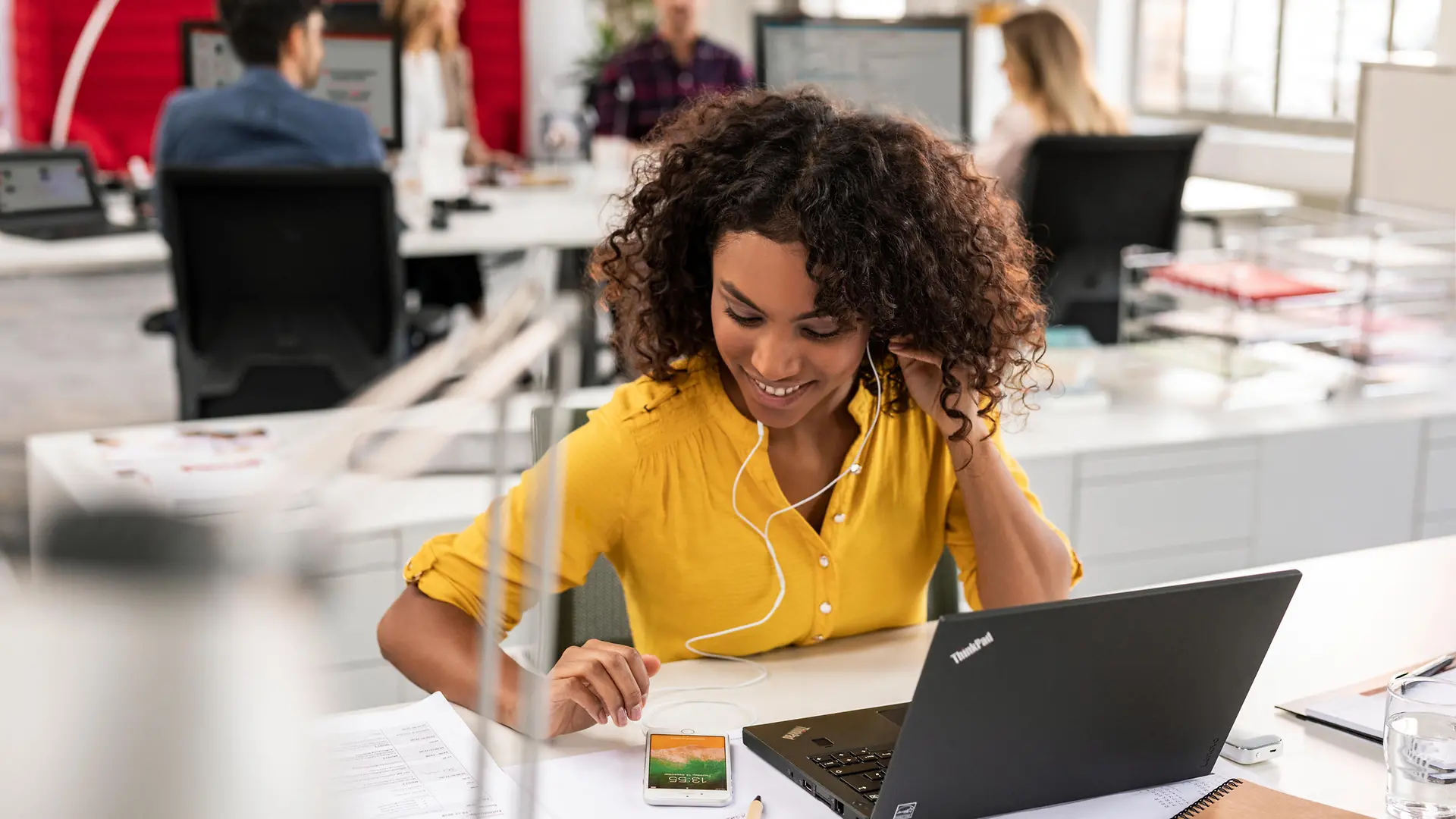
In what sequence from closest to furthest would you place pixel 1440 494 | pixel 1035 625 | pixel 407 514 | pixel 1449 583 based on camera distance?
pixel 407 514 → pixel 1035 625 → pixel 1449 583 → pixel 1440 494

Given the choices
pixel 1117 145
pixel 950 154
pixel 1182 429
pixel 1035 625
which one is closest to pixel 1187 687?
pixel 1035 625

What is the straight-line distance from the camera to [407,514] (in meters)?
0.44

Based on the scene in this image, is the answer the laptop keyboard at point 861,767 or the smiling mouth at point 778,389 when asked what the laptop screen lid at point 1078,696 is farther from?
the smiling mouth at point 778,389

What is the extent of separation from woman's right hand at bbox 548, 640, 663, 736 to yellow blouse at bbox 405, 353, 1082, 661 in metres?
0.21

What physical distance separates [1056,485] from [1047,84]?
163 cm

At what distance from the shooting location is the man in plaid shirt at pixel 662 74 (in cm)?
458

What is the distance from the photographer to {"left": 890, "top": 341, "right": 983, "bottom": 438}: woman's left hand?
54.5 inches

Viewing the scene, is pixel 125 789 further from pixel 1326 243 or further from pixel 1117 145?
pixel 1117 145

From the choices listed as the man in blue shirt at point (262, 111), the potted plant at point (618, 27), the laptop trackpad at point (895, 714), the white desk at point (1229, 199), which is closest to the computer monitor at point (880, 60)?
the white desk at point (1229, 199)

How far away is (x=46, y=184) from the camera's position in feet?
12.0

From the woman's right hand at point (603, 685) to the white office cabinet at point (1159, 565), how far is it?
4.36 ft

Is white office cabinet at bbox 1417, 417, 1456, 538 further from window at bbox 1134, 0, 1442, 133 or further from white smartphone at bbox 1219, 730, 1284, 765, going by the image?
window at bbox 1134, 0, 1442, 133

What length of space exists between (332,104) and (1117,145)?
1872 mm

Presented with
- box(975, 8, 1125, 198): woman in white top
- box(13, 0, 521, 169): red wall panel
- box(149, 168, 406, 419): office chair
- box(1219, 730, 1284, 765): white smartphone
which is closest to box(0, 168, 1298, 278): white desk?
box(149, 168, 406, 419): office chair
